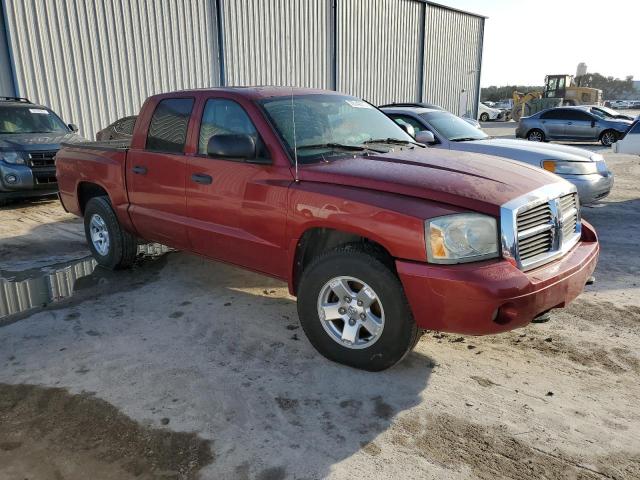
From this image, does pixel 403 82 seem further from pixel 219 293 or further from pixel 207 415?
pixel 207 415

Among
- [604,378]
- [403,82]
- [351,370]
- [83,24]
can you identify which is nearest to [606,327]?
[604,378]

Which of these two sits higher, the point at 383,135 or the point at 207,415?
the point at 383,135

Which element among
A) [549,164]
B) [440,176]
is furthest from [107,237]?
[549,164]

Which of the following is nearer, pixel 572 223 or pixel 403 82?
pixel 572 223

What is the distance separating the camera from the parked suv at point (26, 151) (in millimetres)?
8289

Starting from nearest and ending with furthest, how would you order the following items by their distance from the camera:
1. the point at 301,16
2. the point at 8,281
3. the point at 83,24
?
the point at 8,281
the point at 83,24
the point at 301,16

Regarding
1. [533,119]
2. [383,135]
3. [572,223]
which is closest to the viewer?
[572,223]

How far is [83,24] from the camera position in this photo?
12.0 meters

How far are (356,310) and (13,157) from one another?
7653mm

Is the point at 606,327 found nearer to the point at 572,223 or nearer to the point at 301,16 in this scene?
the point at 572,223

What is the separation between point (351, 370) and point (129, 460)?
1.45 m

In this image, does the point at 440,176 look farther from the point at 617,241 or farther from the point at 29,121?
the point at 29,121

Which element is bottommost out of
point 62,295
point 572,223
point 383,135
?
point 62,295

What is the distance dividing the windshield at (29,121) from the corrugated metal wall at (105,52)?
2.04 meters
